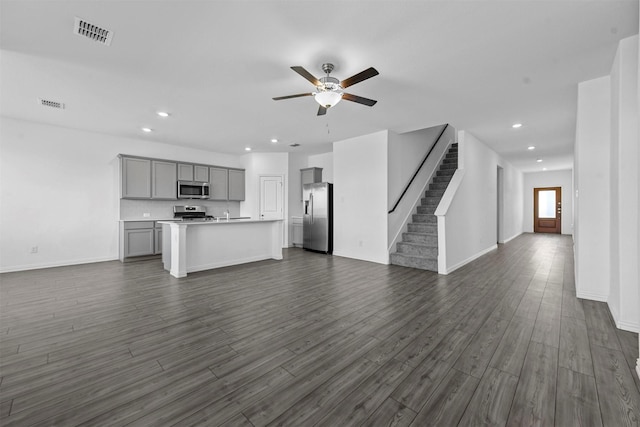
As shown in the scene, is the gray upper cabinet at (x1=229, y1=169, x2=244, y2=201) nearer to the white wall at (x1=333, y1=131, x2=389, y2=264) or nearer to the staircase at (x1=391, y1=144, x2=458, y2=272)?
the white wall at (x1=333, y1=131, x2=389, y2=264)

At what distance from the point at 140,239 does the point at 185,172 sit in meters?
1.90

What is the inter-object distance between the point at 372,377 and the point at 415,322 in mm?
1059

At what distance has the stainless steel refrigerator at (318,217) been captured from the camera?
22.3 ft

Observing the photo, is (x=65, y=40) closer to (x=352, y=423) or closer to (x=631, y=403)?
(x=352, y=423)

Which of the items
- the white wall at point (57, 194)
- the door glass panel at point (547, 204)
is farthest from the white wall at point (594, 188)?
the door glass panel at point (547, 204)

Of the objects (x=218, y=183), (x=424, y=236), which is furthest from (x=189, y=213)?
(x=424, y=236)

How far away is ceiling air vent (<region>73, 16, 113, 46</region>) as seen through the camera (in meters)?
2.32

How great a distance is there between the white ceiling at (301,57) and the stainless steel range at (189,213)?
2490 mm

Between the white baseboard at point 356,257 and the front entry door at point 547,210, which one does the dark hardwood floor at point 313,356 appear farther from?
the front entry door at point 547,210

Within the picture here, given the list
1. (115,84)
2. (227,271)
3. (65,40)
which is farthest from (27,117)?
(227,271)

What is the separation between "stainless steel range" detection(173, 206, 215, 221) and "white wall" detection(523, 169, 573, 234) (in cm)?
1293

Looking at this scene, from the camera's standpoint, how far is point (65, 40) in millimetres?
2523

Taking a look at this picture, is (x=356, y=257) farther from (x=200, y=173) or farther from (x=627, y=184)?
(x=200, y=173)

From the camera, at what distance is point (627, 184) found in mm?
2605
